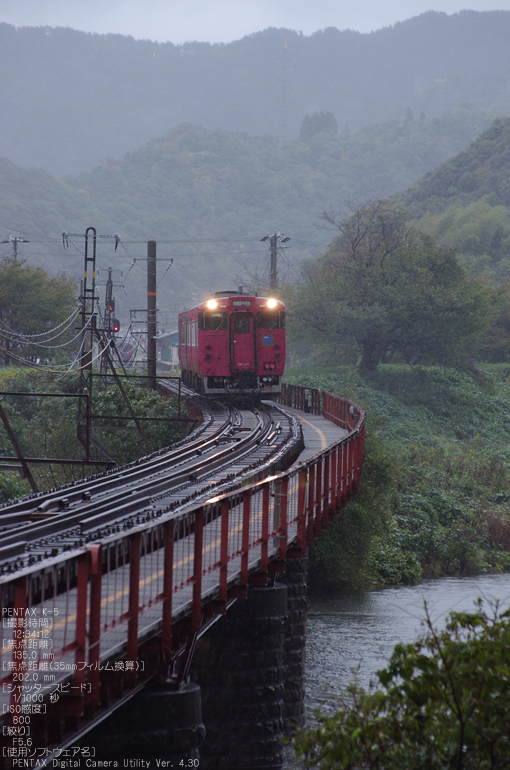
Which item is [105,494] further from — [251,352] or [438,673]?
[251,352]

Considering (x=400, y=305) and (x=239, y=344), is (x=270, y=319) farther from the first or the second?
(x=400, y=305)

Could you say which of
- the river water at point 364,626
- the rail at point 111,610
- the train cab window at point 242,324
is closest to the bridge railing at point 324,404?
the train cab window at point 242,324

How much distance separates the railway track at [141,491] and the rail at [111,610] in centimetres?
67

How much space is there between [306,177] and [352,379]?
389 ft

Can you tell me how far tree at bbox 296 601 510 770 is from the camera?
6.18m

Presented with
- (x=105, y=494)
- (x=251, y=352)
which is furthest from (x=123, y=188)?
(x=105, y=494)

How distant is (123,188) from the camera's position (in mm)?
162875

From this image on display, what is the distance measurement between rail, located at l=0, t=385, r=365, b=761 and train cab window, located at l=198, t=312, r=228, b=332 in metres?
18.7

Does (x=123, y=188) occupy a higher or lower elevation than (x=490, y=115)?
lower

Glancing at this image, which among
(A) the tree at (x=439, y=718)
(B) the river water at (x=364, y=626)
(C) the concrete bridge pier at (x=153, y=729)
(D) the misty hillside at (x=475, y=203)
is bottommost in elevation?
(B) the river water at (x=364, y=626)

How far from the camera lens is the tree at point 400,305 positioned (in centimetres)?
5481

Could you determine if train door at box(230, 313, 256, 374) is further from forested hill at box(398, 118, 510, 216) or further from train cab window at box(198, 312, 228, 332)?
forested hill at box(398, 118, 510, 216)

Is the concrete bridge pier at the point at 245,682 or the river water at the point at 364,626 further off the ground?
the concrete bridge pier at the point at 245,682

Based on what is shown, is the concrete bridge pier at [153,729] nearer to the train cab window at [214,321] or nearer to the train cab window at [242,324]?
the train cab window at [214,321]
